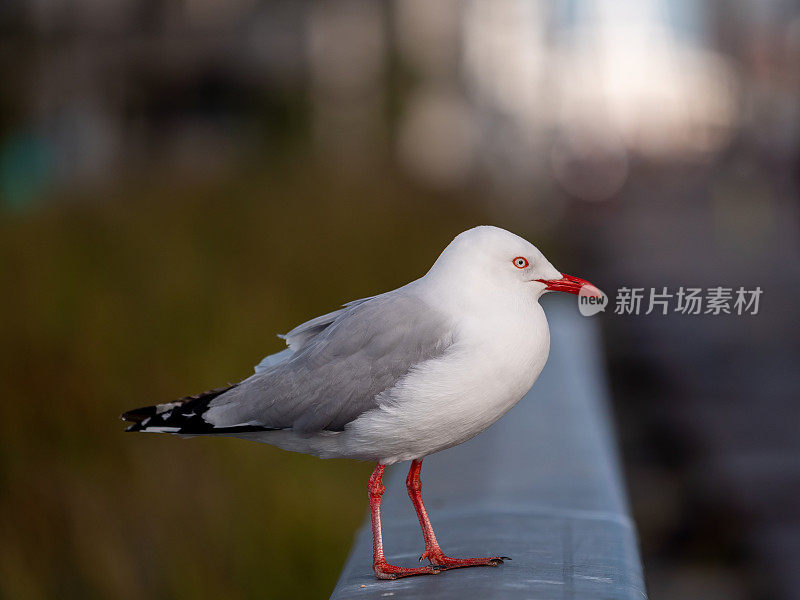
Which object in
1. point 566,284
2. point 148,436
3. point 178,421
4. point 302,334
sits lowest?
point 148,436

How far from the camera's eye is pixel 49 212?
8234mm

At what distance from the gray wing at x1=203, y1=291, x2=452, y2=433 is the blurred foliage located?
1.66 metres

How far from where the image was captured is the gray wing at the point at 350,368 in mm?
2580

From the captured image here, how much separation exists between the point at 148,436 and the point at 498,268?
2757 mm

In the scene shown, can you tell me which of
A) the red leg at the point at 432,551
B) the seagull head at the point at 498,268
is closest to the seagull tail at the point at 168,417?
the red leg at the point at 432,551

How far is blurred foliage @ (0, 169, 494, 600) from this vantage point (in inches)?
165

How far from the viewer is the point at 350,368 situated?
8.66 ft

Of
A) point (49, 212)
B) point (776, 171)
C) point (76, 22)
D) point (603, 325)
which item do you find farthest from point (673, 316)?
point (776, 171)

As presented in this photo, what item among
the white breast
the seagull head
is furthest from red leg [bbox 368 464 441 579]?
the seagull head

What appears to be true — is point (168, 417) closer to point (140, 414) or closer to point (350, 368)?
point (140, 414)

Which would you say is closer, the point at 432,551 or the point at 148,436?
the point at 432,551

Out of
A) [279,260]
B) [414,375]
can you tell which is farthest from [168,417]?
[279,260]

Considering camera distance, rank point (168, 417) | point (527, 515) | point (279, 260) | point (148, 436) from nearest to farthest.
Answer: point (168, 417), point (527, 515), point (148, 436), point (279, 260)

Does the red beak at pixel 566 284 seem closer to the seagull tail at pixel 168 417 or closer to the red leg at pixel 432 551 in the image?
the red leg at pixel 432 551
